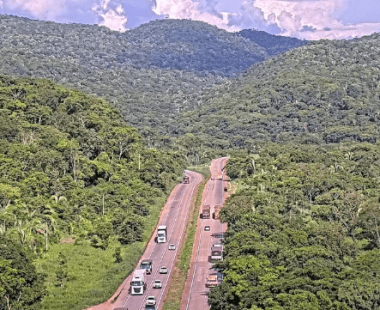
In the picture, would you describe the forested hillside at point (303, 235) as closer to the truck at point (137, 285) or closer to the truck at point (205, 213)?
the truck at point (205, 213)

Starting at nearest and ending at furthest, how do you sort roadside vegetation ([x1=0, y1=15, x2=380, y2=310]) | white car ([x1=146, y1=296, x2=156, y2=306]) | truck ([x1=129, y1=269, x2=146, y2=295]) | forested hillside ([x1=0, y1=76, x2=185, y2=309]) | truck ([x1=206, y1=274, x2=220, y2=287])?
roadside vegetation ([x1=0, y1=15, x2=380, y2=310]), white car ([x1=146, y1=296, x2=156, y2=306]), truck ([x1=129, y1=269, x2=146, y2=295]), forested hillside ([x1=0, y1=76, x2=185, y2=309]), truck ([x1=206, y1=274, x2=220, y2=287])

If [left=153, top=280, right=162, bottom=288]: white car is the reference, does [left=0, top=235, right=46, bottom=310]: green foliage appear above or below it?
above

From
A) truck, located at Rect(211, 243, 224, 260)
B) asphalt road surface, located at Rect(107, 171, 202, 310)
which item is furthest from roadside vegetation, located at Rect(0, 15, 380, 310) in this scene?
truck, located at Rect(211, 243, 224, 260)

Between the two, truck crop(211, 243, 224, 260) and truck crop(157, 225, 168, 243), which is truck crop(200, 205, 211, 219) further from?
truck crop(211, 243, 224, 260)

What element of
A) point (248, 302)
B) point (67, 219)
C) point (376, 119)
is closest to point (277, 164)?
point (67, 219)

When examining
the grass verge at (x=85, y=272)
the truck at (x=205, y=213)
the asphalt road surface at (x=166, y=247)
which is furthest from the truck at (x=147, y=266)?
the truck at (x=205, y=213)

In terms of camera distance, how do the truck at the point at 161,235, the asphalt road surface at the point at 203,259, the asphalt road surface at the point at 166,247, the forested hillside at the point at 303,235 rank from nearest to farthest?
the forested hillside at the point at 303,235 → the asphalt road surface at the point at 166,247 → the asphalt road surface at the point at 203,259 → the truck at the point at 161,235
